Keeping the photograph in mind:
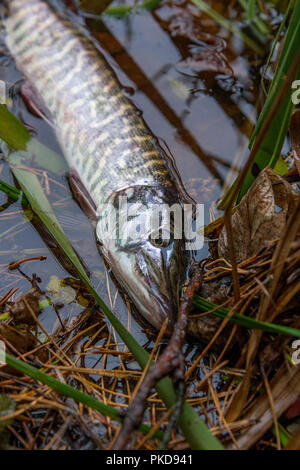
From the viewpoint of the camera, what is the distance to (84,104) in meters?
2.29

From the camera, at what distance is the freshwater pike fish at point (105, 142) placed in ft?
5.43

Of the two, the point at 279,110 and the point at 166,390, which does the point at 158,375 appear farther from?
the point at 279,110

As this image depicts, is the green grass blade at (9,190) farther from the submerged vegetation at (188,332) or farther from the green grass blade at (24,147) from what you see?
the green grass blade at (24,147)

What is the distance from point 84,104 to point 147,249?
1.06m

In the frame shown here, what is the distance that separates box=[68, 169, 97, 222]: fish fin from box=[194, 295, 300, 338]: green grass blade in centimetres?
87

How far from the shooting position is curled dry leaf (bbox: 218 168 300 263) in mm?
1522

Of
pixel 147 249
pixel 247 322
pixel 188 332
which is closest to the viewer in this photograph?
pixel 247 322

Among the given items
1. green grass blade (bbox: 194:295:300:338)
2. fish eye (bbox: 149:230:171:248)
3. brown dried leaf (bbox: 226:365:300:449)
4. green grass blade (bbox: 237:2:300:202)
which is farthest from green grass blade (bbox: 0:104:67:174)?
brown dried leaf (bbox: 226:365:300:449)

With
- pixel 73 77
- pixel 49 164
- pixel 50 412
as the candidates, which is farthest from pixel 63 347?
pixel 73 77

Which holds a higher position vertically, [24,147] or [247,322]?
[24,147]

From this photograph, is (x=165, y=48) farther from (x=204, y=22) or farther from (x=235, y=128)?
(x=235, y=128)

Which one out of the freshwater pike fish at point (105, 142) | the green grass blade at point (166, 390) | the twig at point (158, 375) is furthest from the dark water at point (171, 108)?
the twig at point (158, 375)

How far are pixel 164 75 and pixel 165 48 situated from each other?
0.88 ft

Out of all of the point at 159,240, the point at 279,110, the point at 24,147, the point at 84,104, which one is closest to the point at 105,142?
the point at 84,104
